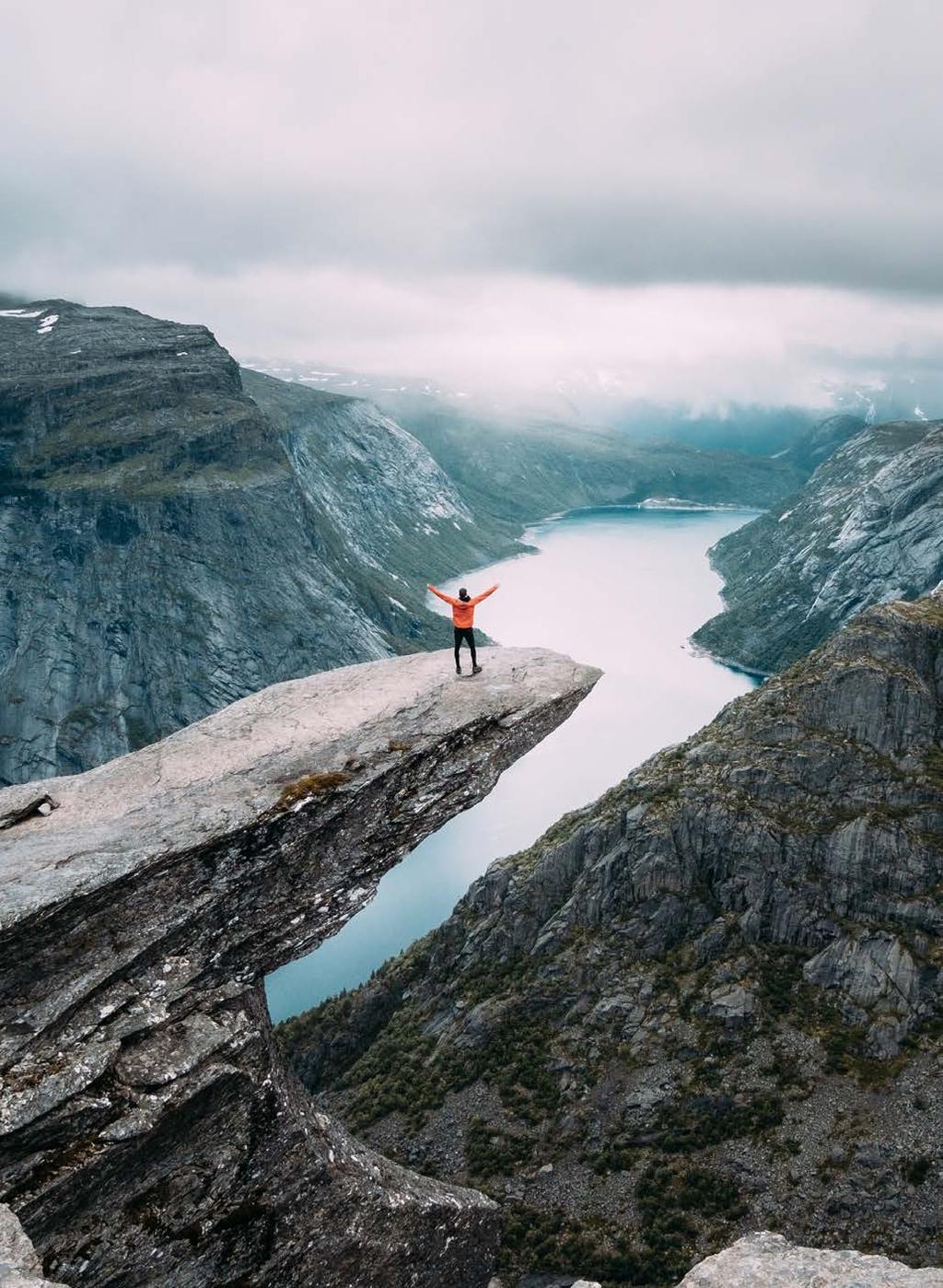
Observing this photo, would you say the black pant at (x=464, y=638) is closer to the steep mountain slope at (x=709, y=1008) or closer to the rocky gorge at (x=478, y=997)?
the rocky gorge at (x=478, y=997)

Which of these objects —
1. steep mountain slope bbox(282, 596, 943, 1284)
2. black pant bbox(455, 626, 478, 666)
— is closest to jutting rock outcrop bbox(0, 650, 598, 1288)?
black pant bbox(455, 626, 478, 666)

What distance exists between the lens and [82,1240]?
80.6 feet

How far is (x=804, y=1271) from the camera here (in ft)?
67.7

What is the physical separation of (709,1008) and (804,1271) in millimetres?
68786

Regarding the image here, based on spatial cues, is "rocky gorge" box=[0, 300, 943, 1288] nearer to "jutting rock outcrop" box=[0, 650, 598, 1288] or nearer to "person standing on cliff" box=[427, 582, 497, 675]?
"jutting rock outcrop" box=[0, 650, 598, 1288]

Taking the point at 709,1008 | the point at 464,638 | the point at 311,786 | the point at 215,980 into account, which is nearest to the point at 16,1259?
the point at 215,980

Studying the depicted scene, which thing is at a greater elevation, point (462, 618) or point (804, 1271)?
point (462, 618)

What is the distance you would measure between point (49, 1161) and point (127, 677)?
18184 centimetres

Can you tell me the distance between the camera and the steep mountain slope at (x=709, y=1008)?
70.9 meters

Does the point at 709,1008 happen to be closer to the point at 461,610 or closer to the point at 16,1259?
the point at 461,610

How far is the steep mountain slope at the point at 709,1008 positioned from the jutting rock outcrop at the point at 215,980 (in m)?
46.5

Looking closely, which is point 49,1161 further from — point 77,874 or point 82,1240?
point 77,874

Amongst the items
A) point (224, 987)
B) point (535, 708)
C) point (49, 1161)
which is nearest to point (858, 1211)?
point (535, 708)

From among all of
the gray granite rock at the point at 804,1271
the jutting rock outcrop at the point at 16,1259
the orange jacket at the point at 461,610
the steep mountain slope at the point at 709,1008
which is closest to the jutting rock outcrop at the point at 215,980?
the orange jacket at the point at 461,610
